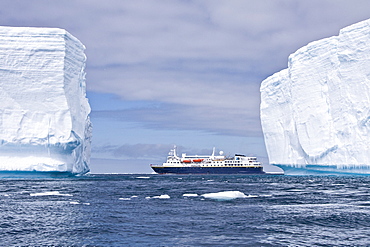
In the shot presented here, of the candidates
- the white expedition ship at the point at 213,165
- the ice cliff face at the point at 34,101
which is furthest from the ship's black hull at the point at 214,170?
the ice cliff face at the point at 34,101

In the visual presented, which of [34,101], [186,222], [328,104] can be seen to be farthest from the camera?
[328,104]

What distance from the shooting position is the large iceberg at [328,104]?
131 ft

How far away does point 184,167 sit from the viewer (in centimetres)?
8069

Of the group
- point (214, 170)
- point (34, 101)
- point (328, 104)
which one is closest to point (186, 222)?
point (34, 101)

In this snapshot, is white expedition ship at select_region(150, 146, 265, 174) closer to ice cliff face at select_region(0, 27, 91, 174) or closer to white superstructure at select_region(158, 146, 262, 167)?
white superstructure at select_region(158, 146, 262, 167)

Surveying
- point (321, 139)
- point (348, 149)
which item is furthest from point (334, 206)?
point (321, 139)

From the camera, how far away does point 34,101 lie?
4009cm

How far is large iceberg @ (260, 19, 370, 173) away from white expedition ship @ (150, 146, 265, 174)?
86.7 ft

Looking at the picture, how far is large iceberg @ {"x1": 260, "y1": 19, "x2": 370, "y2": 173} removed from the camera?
1571 inches

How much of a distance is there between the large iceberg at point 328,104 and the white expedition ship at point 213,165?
2643 centimetres

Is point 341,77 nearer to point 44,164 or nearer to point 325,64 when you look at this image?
point 325,64

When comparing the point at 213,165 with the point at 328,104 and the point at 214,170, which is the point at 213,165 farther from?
the point at 328,104

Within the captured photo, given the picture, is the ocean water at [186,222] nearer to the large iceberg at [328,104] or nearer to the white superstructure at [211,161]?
the large iceberg at [328,104]

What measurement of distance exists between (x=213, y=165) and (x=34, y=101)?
46028mm
